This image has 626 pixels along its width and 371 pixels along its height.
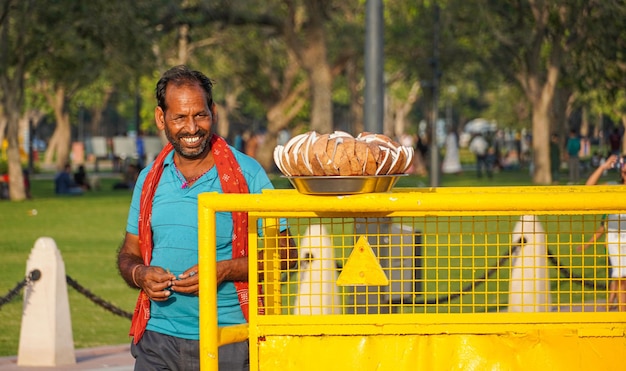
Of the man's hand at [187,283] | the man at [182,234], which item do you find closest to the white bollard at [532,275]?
the man at [182,234]

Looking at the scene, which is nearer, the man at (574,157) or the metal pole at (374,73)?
the metal pole at (374,73)

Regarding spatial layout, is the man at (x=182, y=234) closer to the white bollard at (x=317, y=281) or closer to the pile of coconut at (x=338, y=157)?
the white bollard at (x=317, y=281)

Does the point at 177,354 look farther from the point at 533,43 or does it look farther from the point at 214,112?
the point at 533,43

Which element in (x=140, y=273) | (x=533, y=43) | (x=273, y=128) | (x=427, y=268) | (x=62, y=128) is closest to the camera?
(x=427, y=268)

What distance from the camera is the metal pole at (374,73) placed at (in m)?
12.0

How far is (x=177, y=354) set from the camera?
4559 millimetres

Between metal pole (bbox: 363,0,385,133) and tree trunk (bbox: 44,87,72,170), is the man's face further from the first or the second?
tree trunk (bbox: 44,87,72,170)

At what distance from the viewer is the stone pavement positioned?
9.13 meters

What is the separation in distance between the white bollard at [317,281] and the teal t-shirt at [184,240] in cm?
26

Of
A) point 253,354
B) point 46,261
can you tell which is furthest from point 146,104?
point 253,354

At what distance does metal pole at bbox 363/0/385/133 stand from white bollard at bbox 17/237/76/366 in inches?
144

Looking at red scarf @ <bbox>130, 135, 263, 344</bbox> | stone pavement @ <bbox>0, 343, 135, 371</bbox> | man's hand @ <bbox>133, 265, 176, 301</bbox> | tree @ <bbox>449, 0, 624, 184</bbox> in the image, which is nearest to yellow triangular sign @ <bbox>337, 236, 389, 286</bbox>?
red scarf @ <bbox>130, 135, 263, 344</bbox>

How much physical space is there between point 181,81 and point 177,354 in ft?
3.25

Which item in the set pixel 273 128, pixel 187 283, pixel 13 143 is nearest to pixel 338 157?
pixel 187 283
